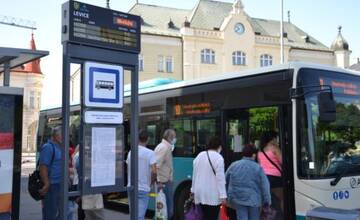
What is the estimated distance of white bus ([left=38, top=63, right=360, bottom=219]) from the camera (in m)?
7.55

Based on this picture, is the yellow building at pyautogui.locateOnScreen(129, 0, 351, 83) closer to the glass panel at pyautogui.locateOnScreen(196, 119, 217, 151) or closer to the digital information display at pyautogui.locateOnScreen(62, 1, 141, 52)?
the glass panel at pyautogui.locateOnScreen(196, 119, 217, 151)

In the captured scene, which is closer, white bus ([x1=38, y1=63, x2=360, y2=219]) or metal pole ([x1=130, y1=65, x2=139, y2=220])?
metal pole ([x1=130, y1=65, x2=139, y2=220])

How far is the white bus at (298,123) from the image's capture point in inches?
297

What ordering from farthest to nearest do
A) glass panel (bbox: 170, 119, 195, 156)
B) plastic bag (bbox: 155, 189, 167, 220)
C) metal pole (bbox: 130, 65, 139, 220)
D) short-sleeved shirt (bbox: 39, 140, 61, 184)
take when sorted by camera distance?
glass panel (bbox: 170, 119, 195, 156)
plastic bag (bbox: 155, 189, 167, 220)
short-sleeved shirt (bbox: 39, 140, 61, 184)
metal pole (bbox: 130, 65, 139, 220)

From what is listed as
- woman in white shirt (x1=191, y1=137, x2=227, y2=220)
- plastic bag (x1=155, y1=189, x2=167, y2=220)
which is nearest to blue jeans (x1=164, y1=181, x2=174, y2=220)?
plastic bag (x1=155, y1=189, x2=167, y2=220)

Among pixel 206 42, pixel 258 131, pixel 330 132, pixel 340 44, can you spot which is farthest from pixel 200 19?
pixel 330 132

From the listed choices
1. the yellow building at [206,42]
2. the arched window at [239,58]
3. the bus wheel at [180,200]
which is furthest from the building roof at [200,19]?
the bus wheel at [180,200]

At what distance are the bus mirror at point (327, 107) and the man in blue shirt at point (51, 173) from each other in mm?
3890

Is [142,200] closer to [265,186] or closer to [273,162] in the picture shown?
[265,186]

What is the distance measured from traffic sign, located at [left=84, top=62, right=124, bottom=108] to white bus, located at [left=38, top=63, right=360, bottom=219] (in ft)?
10.6

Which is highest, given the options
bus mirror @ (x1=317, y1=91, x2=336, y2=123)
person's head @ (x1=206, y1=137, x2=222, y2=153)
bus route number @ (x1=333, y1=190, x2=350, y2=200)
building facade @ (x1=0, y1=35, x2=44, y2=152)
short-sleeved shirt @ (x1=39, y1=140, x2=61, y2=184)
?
building facade @ (x1=0, y1=35, x2=44, y2=152)

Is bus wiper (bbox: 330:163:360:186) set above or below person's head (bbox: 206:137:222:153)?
below

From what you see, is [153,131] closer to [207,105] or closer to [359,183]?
[207,105]

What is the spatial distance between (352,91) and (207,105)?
274 centimetres
